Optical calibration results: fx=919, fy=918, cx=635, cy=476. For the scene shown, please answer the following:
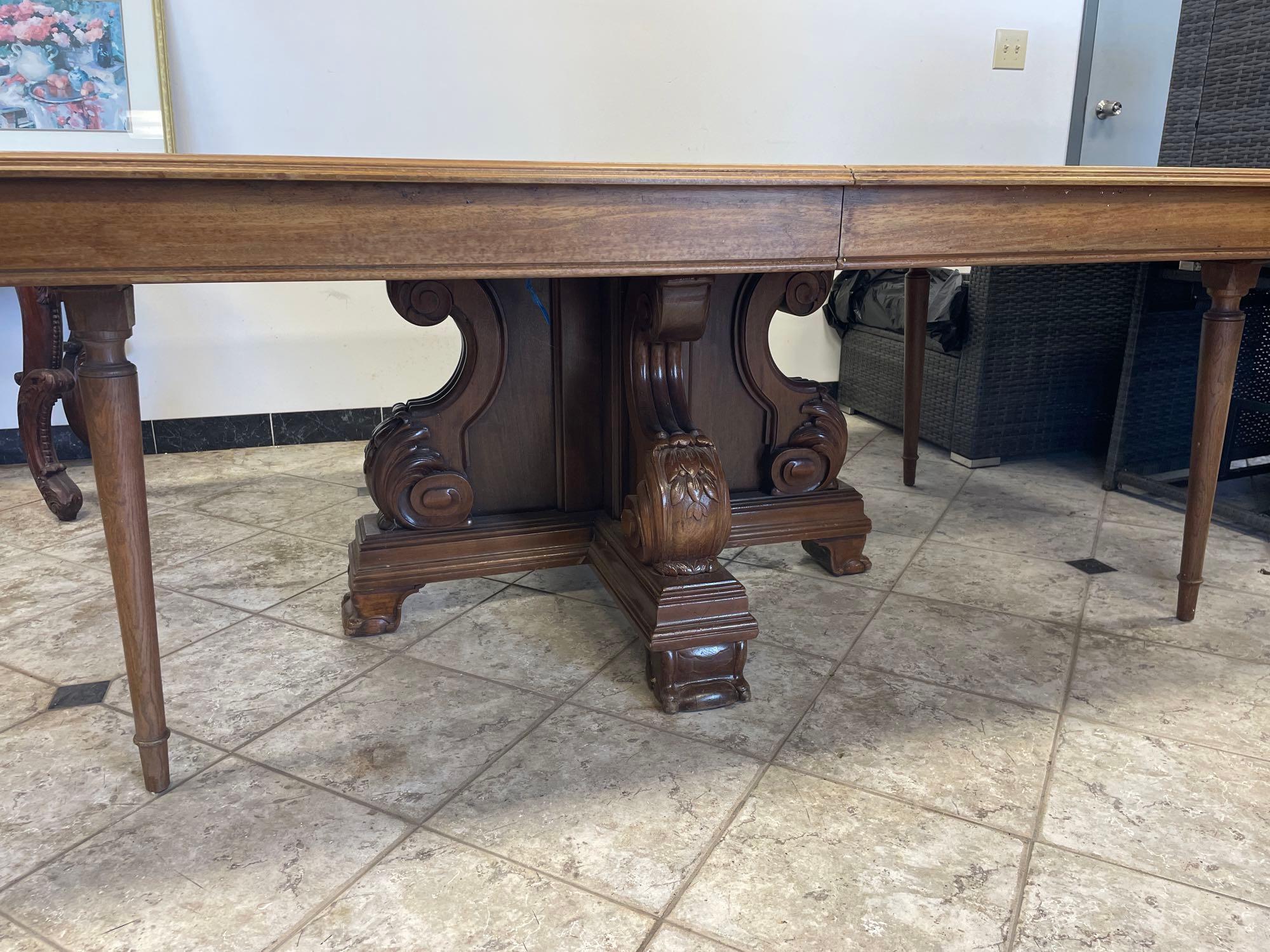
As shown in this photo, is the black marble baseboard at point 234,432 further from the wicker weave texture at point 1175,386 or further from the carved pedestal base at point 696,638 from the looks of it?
the wicker weave texture at point 1175,386

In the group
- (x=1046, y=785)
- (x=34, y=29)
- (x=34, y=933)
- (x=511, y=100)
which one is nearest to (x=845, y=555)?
(x=1046, y=785)

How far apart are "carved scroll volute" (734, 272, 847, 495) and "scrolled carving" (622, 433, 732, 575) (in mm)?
398

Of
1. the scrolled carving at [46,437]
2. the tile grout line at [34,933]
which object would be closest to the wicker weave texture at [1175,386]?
the tile grout line at [34,933]

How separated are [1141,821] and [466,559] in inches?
42.3

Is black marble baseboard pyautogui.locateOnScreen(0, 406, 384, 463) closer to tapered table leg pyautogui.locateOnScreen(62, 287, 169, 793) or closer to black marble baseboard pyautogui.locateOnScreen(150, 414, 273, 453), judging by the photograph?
black marble baseboard pyautogui.locateOnScreen(150, 414, 273, 453)

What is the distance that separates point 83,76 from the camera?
2451 millimetres

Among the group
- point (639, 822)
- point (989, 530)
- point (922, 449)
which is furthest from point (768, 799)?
point (922, 449)

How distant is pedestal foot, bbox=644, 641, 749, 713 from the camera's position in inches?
51.6

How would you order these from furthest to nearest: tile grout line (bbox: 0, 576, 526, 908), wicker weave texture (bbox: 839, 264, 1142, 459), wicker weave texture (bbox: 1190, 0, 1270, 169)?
wicker weave texture (bbox: 839, 264, 1142, 459) < wicker weave texture (bbox: 1190, 0, 1270, 169) < tile grout line (bbox: 0, 576, 526, 908)

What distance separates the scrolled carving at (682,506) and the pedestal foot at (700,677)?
12 centimetres

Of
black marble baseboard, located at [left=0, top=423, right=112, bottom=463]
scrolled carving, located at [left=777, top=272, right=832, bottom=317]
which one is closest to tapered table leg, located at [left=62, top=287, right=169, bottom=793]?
scrolled carving, located at [left=777, top=272, right=832, bottom=317]

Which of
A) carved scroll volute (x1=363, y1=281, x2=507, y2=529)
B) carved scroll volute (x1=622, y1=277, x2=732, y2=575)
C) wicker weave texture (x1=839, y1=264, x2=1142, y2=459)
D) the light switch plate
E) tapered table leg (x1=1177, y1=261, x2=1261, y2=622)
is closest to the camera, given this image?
carved scroll volute (x1=622, y1=277, x2=732, y2=575)

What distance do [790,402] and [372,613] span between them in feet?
2.82

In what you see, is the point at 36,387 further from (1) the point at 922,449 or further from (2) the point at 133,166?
(1) the point at 922,449
